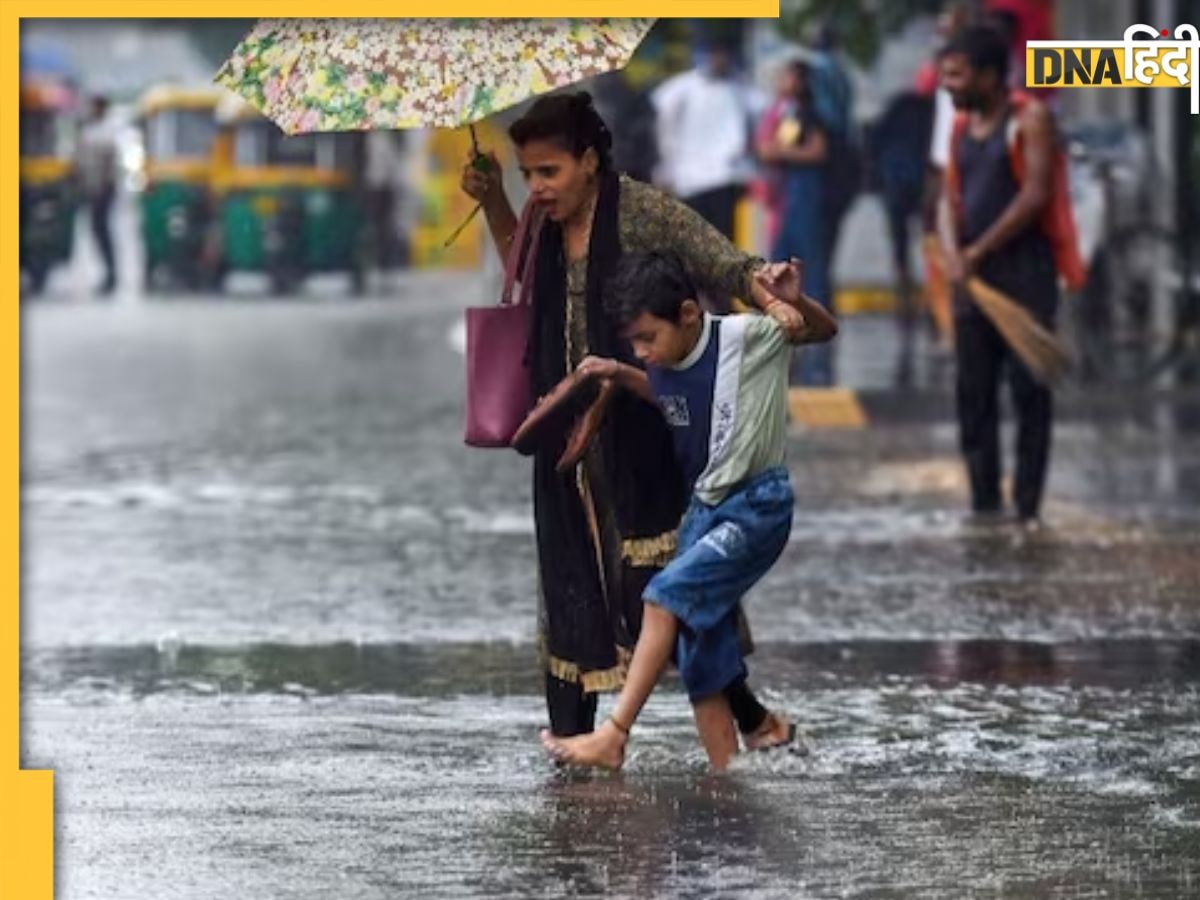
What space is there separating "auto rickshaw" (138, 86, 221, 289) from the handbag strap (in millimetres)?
29430

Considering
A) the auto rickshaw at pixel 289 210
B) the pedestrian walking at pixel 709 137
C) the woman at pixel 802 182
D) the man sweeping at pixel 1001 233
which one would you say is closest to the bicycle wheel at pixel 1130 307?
the woman at pixel 802 182

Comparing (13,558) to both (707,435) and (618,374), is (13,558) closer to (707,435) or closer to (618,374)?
(618,374)

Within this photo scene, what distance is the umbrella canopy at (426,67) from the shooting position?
26.1 feet

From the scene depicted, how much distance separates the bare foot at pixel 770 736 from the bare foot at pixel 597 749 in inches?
14.9

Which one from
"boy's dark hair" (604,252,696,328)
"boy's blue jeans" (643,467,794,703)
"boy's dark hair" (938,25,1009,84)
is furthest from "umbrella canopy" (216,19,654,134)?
"boy's dark hair" (938,25,1009,84)

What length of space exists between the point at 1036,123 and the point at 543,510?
5.42 m

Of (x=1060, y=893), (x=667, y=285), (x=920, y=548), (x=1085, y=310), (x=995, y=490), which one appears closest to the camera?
(x=1060, y=893)

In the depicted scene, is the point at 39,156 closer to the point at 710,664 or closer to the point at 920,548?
the point at 920,548

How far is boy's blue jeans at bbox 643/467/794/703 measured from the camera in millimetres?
8062

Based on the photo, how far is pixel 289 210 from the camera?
3684 centimetres

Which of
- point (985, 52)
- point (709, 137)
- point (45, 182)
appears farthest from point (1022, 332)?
point (45, 182)

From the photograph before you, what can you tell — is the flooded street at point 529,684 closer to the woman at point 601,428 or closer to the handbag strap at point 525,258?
the woman at point 601,428

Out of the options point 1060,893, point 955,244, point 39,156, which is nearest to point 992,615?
point 955,244

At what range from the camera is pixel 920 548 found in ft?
42.5
